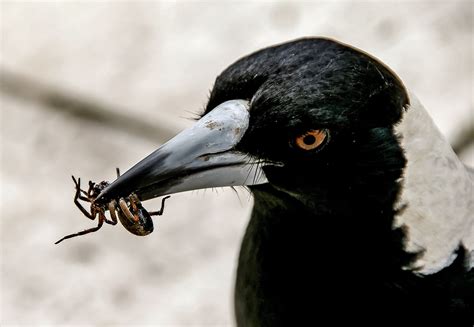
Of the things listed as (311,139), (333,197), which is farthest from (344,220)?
(311,139)

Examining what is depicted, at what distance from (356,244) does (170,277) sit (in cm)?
133

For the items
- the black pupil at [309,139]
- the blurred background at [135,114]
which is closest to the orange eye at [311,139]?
the black pupil at [309,139]

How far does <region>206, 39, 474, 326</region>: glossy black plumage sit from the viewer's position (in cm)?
163

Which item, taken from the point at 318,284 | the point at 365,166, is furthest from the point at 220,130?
the point at 318,284

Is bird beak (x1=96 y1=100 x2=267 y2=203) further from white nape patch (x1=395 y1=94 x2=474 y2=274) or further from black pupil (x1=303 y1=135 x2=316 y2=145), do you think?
white nape patch (x1=395 y1=94 x2=474 y2=274)

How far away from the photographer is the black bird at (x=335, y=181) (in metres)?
1.63

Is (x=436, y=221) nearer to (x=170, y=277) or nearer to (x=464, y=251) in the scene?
(x=464, y=251)

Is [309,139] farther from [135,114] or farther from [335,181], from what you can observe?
[135,114]

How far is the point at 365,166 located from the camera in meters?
1.69

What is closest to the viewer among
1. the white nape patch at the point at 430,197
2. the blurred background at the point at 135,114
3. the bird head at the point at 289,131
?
the bird head at the point at 289,131

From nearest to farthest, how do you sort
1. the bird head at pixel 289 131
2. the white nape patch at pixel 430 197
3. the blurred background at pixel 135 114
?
the bird head at pixel 289 131 < the white nape patch at pixel 430 197 < the blurred background at pixel 135 114

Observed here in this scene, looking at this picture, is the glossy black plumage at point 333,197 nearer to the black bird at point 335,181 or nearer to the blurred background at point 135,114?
the black bird at point 335,181

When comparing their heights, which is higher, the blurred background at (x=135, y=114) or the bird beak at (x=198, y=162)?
the blurred background at (x=135, y=114)

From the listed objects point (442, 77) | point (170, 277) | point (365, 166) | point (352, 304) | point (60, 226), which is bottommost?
point (352, 304)
